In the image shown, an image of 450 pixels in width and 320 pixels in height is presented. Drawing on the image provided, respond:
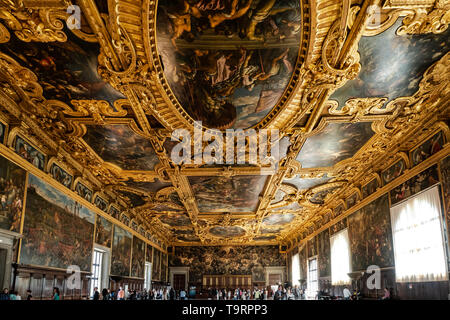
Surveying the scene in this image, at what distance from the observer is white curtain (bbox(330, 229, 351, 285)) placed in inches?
790

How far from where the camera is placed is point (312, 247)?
28672 mm

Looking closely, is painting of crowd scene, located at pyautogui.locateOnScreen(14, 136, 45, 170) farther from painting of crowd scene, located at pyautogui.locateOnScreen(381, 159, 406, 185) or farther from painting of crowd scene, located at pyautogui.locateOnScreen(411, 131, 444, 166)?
painting of crowd scene, located at pyautogui.locateOnScreen(381, 159, 406, 185)

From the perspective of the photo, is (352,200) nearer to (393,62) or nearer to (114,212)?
(393,62)

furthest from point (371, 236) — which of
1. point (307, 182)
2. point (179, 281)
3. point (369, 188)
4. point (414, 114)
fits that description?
point (179, 281)

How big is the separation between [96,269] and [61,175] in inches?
274

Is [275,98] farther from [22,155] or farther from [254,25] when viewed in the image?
[22,155]

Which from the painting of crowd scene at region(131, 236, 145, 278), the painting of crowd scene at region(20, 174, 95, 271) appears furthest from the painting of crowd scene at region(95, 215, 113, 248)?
the painting of crowd scene at region(131, 236, 145, 278)

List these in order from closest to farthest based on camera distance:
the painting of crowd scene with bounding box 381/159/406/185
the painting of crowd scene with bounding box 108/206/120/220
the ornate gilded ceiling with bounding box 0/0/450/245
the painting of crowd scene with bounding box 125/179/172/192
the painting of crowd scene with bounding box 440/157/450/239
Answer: the ornate gilded ceiling with bounding box 0/0/450/245 → the painting of crowd scene with bounding box 440/157/450/239 → the painting of crowd scene with bounding box 381/159/406/185 → the painting of crowd scene with bounding box 125/179/172/192 → the painting of crowd scene with bounding box 108/206/120/220

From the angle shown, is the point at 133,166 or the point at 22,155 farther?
the point at 133,166

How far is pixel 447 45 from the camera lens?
810 cm

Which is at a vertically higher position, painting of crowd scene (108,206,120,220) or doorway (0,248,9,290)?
painting of crowd scene (108,206,120,220)

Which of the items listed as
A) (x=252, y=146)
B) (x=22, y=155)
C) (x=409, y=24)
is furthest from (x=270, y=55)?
(x=22, y=155)

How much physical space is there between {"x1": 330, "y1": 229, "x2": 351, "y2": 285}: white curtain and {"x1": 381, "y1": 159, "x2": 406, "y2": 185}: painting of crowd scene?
5.98 metres

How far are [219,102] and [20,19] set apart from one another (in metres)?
5.12
